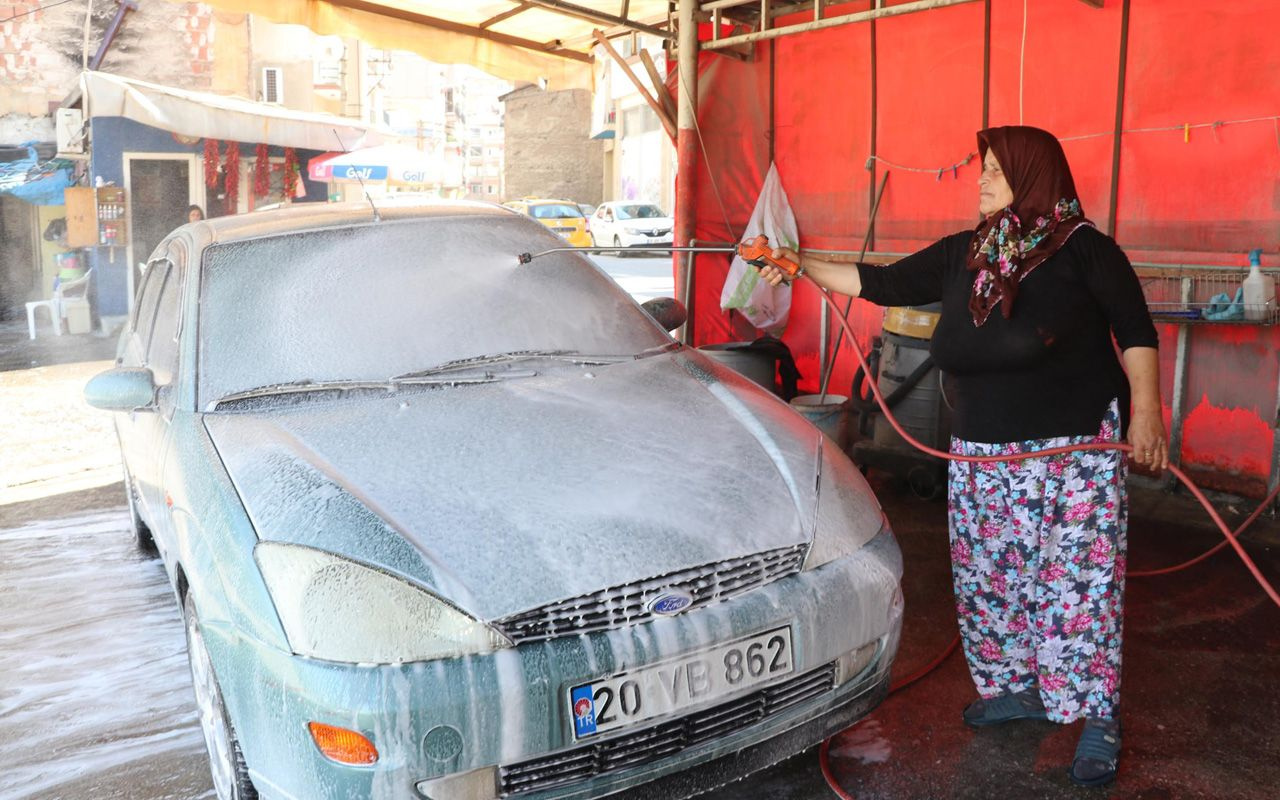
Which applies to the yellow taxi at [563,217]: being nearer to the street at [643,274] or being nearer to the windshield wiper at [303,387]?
the street at [643,274]

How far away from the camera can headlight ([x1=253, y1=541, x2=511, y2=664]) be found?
203 centimetres

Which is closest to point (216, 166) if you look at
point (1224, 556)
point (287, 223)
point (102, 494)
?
point (102, 494)

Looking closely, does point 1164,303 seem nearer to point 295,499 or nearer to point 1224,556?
point 1224,556

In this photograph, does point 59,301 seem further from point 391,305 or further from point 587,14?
point 391,305

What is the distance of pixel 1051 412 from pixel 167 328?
275 cm

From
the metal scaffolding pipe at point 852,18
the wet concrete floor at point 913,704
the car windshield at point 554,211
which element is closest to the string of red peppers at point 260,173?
the metal scaffolding pipe at point 852,18

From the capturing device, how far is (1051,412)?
2.79 meters

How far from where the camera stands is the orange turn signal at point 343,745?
1.98 meters

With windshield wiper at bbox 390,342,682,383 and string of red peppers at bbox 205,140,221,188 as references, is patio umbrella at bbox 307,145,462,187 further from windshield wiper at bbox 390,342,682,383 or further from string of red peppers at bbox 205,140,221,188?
windshield wiper at bbox 390,342,682,383

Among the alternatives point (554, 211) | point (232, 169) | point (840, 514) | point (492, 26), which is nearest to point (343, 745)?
point (840, 514)

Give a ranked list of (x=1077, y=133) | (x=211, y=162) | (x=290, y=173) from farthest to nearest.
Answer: (x=290, y=173)
(x=211, y=162)
(x=1077, y=133)

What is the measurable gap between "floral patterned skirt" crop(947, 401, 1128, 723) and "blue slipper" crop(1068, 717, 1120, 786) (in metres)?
0.04

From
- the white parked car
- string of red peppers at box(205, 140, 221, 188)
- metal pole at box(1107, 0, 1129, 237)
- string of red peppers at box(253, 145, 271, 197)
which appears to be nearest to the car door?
metal pole at box(1107, 0, 1129, 237)

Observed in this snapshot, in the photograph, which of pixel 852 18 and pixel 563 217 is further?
pixel 563 217
